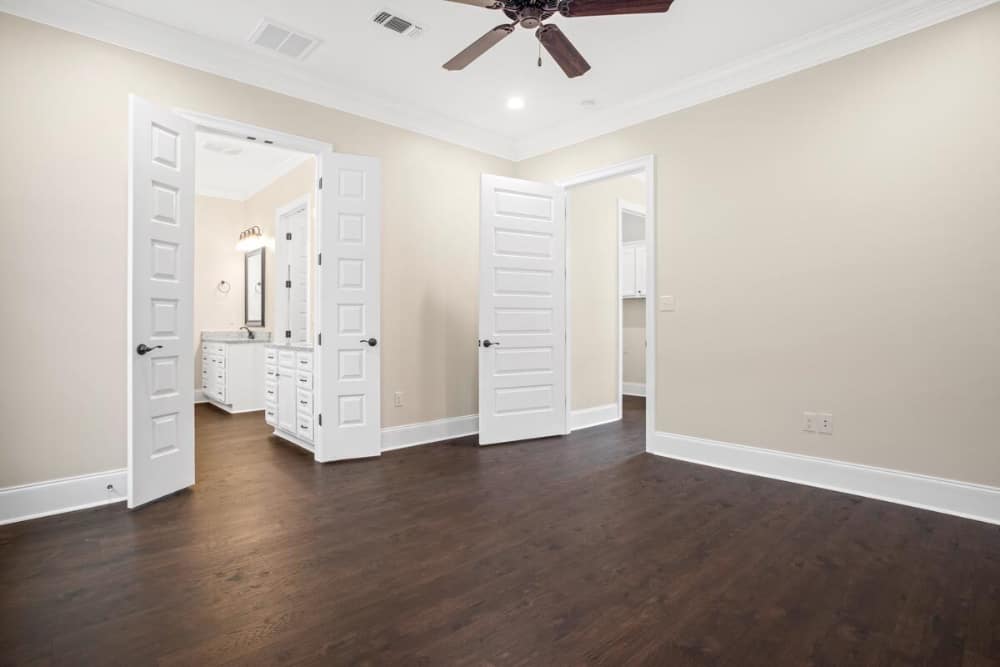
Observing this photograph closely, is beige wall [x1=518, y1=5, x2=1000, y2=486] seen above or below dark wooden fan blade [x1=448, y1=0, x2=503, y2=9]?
below

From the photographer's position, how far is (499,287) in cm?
443

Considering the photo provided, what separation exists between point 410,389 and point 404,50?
273 centimetres

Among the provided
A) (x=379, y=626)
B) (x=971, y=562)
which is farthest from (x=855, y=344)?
(x=379, y=626)

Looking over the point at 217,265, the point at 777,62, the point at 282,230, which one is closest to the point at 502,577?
the point at 777,62

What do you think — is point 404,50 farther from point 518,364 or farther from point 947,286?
point 947,286

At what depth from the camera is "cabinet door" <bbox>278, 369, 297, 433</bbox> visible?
4355mm

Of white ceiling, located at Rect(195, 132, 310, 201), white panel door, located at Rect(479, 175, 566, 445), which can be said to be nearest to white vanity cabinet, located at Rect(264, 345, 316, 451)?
white panel door, located at Rect(479, 175, 566, 445)

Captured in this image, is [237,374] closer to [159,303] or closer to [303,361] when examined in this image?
[303,361]

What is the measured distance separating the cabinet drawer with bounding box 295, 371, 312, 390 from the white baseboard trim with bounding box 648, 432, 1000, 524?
9.65 feet

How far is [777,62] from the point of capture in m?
3.41

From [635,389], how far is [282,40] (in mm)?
6301

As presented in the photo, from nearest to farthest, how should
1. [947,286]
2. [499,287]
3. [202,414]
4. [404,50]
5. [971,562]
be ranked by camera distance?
[971,562], [947,286], [404,50], [499,287], [202,414]

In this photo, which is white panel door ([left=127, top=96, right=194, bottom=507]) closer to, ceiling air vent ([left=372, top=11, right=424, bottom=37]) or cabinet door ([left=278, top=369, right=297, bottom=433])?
cabinet door ([left=278, top=369, right=297, bottom=433])

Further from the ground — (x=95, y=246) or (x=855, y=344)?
(x=95, y=246)
